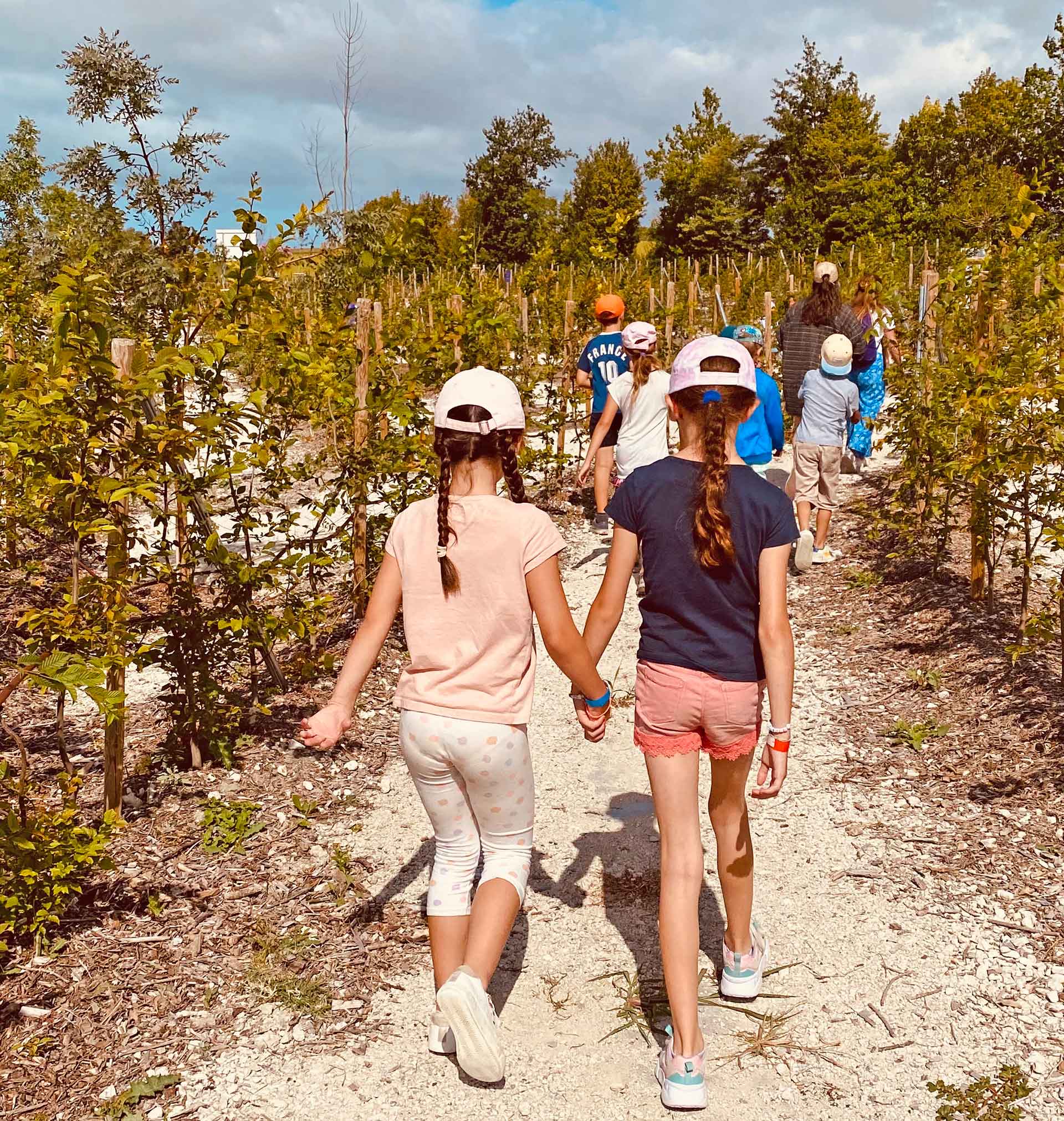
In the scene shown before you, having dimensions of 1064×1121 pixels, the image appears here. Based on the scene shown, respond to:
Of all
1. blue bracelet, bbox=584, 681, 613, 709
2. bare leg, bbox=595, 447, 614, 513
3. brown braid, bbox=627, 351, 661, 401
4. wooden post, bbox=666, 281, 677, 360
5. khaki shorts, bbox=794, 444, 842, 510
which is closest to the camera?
blue bracelet, bbox=584, 681, 613, 709

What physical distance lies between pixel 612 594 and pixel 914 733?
2757 millimetres

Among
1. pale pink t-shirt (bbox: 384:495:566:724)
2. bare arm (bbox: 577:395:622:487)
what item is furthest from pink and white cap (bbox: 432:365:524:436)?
bare arm (bbox: 577:395:622:487)

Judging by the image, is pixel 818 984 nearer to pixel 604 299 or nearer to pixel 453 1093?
pixel 453 1093

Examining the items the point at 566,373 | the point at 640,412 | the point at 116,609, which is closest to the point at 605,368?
the point at 640,412

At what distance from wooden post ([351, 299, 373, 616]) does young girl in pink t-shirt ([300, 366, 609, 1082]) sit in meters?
3.42

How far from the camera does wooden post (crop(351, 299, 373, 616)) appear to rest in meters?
5.91

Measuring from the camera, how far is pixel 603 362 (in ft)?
25.2

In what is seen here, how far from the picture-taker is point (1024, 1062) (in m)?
2.75

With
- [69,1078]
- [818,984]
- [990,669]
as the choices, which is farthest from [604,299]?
[69,1078]

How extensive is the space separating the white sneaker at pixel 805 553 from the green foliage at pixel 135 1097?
570 centimetres

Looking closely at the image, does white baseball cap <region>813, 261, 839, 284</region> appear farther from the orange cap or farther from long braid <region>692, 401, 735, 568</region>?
long braid <region>692, 401, 735, 568</region>

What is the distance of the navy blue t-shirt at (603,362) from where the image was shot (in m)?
7.60

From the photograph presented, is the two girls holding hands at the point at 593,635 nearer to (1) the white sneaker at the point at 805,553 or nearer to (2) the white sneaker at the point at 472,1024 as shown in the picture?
(2) the white sneaker at the point at 472,1024

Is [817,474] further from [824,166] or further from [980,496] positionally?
[824,166]
